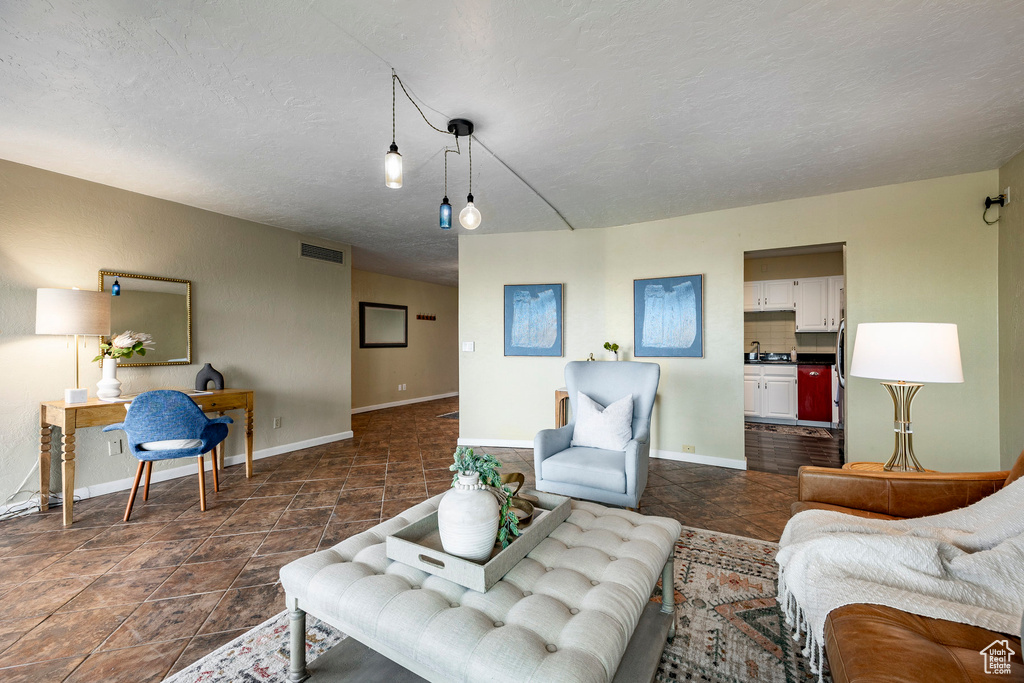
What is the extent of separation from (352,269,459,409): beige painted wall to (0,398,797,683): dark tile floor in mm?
2953

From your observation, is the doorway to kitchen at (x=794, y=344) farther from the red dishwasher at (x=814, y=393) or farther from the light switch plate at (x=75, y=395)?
the light switch plate at (x=75, y=395)

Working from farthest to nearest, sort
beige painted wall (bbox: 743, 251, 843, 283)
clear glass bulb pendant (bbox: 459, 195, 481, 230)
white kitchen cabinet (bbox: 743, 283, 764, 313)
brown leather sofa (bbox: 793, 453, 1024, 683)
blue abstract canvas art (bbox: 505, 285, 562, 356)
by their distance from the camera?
1. white kitchen cabinet (bbox: 743, 283, 764, 313)
2. beige painted wall (bbox: 743, 251, 843, 283)
3. blue abstract canvas art (bbox: 505, 285, 562, 356)
4. clear glass bulb pendant (bbox: 459, 195, 481, 230)
5. brown leather sofa (bbox: 793, 453, 1024, 683)

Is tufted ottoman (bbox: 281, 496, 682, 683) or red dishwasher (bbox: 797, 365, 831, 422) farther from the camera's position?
red dishwasher (bbox: 797, 365, 831, 422)

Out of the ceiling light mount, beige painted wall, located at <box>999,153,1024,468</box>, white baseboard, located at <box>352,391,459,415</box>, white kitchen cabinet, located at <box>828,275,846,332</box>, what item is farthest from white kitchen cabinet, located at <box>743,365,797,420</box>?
white baseboard, located at <box>352,391,459,415</box>

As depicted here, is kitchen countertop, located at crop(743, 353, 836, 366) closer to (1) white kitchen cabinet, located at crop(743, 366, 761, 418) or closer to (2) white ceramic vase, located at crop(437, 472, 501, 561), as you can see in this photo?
(1) white kitchen cabinet, located at crop(743, 366, 761, 418)

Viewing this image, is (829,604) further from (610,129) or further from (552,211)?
(552,211)

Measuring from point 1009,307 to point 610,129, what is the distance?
2.98 metres

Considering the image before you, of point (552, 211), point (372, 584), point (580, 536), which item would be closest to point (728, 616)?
point (580, 536)

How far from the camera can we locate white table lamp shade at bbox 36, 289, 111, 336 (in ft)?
8.98

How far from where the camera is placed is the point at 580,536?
5.17 feet

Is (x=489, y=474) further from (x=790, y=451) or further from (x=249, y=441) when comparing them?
(x=790, y=451)

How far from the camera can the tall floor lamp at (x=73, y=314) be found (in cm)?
274

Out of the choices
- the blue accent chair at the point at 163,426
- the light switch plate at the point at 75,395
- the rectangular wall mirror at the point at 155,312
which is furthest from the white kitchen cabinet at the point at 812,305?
the light switch plate at the point at 75,395

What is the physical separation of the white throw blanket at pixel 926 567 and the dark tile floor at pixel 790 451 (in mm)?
2547
